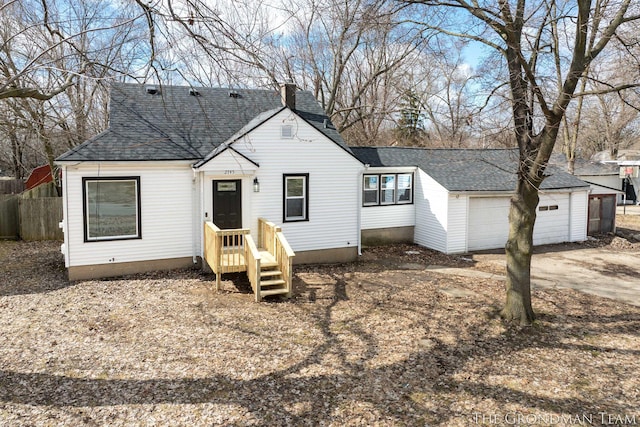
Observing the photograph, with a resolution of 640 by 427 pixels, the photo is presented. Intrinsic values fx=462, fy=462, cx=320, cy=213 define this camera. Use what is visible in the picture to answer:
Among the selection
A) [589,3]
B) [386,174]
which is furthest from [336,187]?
[589,3]

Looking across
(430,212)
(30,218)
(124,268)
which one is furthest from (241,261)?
(30,218)

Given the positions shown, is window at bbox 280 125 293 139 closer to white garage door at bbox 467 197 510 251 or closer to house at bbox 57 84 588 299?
house at bbox 57 84 588 299

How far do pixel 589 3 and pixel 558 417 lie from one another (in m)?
6.49

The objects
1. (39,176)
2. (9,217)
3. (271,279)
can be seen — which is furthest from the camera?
(39,176)

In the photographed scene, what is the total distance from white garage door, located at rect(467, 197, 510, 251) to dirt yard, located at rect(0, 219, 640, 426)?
5.52 m

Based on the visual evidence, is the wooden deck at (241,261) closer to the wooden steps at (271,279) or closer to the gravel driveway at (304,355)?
the wooden steps at (271,279)

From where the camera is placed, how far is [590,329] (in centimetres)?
907

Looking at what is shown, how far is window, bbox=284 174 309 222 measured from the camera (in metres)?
13.7

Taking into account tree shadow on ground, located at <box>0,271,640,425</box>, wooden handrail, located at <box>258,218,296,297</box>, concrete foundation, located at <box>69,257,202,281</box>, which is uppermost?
wooden handrail, located at <box>258,218,296,297</box>

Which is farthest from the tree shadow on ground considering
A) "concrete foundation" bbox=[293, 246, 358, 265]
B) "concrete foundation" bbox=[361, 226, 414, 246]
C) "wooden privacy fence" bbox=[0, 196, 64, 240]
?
"wooden privacy fence" bbox=[0, 196, 64, 240]

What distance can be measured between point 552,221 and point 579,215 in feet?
5.29

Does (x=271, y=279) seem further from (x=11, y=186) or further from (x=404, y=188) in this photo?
(x=11, y=186)

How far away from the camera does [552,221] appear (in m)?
18.6

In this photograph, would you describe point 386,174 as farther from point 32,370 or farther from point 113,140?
point 32,370
